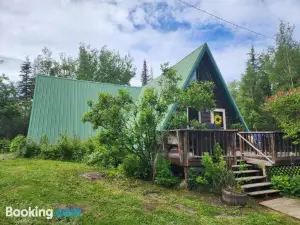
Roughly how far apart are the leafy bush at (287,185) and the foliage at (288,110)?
121 cm

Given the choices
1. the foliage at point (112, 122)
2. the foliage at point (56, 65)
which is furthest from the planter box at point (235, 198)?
the foliage at point (56, 65)

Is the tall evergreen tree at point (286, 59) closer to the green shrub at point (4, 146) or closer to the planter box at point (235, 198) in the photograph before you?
the planter box at point (235, 198)

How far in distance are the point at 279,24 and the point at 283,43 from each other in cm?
194

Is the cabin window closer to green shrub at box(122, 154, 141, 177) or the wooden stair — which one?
the wooden stair

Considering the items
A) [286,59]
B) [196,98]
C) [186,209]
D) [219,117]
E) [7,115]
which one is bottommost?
[186,209]

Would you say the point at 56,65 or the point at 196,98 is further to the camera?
the point at 56,65

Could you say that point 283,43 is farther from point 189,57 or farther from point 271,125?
point 189,57

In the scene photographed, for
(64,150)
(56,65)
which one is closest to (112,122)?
(64,150)

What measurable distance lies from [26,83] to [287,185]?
35.5m

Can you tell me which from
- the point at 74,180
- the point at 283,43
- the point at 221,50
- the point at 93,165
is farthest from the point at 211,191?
the point at 283,43

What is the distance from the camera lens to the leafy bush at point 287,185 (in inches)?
269

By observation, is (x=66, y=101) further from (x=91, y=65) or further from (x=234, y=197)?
(x=91, y=65)

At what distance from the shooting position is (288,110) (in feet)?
24.1

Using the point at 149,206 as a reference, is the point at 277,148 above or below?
above
